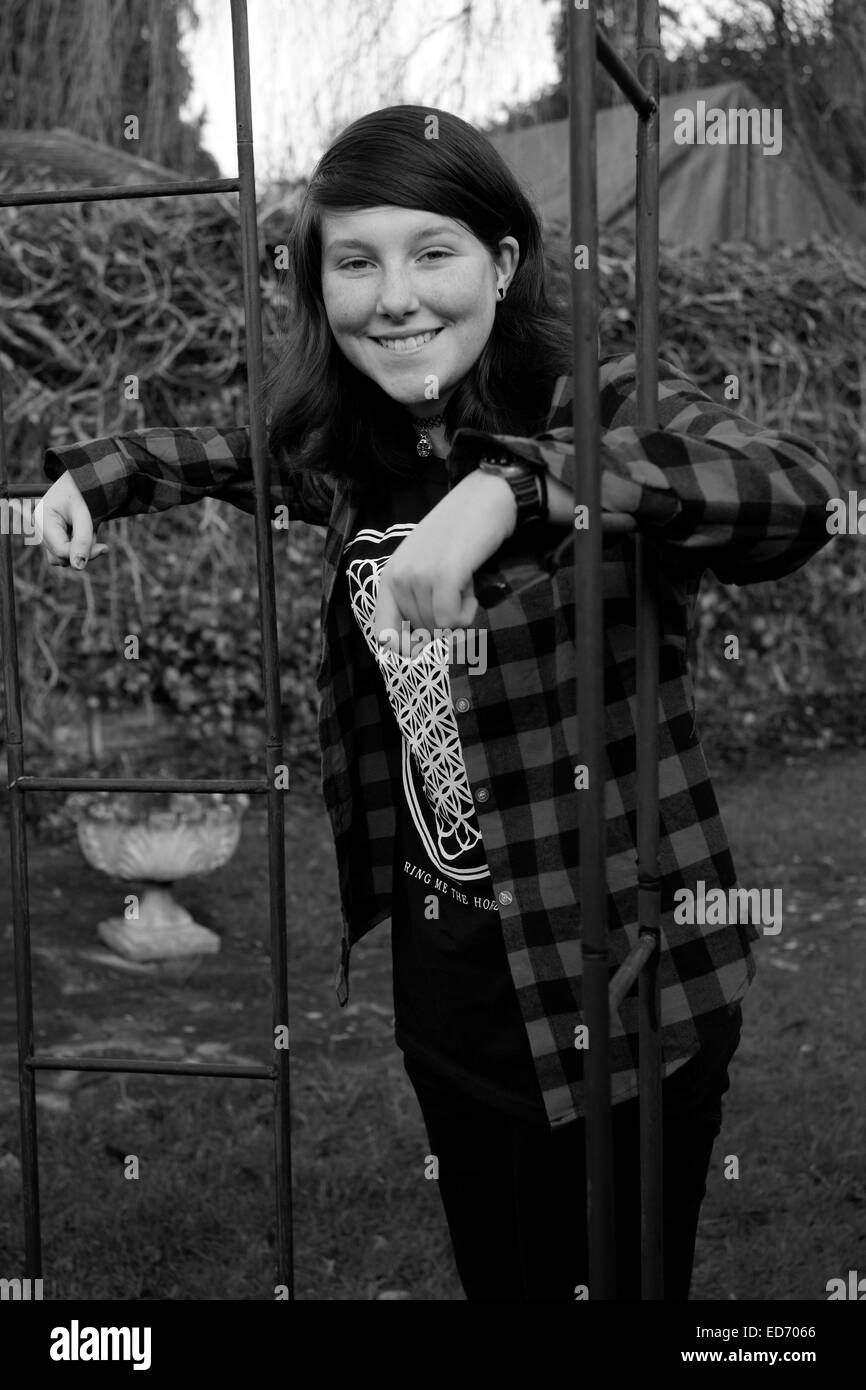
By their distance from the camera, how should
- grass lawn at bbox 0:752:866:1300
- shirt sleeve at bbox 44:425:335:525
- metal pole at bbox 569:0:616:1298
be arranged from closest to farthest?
metal pole at bbox 569:0:616:1298
shirt sleeve at bbox 44:425:335:525
grass lawn at bbox 0:752:866:1300

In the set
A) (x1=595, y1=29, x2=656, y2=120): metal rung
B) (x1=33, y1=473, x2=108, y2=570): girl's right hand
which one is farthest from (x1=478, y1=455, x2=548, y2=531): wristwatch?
A: (x1=33, y1=473, x2=108, y2=570): girl's right hand

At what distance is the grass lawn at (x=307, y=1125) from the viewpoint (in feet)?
8.30

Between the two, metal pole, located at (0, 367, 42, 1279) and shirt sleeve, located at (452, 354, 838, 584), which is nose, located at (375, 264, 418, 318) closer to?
shirt sleeve, located at (452, 354, 838, 584)

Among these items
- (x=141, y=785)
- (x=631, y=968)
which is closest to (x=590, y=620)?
(x=631, y=968)

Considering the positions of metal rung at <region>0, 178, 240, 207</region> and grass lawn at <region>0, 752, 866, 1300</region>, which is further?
grass lawn at <region>0, 752, 866, 1300</region>

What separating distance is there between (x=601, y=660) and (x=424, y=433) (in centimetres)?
57

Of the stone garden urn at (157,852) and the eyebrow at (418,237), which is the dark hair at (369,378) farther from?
the stone garden urn at (157,852)

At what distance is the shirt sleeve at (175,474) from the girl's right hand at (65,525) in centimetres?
2

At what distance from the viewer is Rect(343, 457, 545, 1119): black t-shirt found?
4.99 ft

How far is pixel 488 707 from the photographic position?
1438 millimetres

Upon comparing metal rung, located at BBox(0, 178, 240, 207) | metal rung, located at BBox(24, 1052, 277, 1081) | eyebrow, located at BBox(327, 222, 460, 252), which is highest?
metal rung, located at BBox(0, 178, 240, 207)

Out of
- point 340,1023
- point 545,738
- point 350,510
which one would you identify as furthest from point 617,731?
point 340,1023
